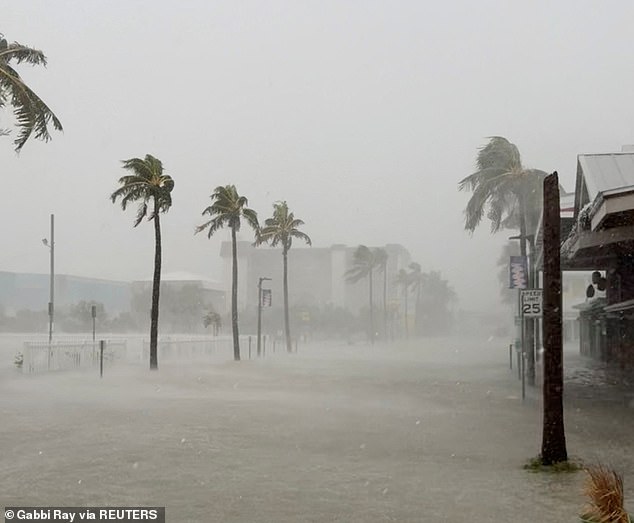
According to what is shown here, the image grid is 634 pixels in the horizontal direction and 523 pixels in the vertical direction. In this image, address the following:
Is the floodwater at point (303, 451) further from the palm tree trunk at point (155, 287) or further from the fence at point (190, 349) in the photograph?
the fence at point (190, 349)

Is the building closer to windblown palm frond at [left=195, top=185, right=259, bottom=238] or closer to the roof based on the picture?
windblown palm frond at [left=195, top=185, right=259, bottom=238]

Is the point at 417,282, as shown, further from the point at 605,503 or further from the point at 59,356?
the point at 605,503

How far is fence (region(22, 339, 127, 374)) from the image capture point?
96.0 feet

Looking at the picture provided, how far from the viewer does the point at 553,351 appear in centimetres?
1073

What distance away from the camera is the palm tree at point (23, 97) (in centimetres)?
1845

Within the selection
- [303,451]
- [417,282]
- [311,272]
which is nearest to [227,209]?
[303,451]

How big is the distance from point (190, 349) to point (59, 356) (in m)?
12.3

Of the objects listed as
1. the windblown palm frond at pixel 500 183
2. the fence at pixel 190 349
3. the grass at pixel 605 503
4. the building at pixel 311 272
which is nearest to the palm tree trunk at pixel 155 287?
the fence at pixel 190 349

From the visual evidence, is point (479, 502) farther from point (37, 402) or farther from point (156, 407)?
point (37, 402)

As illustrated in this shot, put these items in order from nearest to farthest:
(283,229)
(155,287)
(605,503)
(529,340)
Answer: (605,503) → (529,340) → (155,287) → (283,229)

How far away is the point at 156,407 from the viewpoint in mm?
18625

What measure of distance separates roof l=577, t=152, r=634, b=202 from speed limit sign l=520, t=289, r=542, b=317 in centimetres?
268
